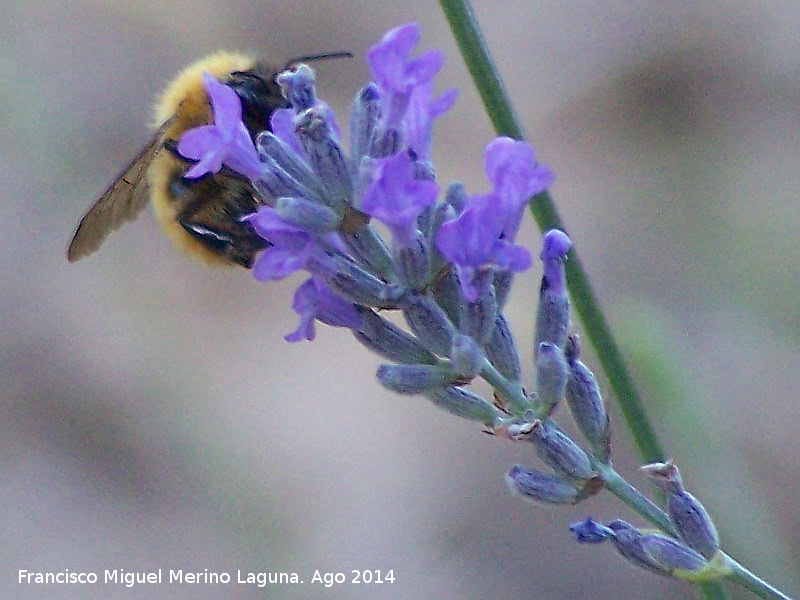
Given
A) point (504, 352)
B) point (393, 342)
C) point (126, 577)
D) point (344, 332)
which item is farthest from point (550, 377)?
point (126, 577)

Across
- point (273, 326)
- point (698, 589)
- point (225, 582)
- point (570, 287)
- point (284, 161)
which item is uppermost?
point (284, 161)

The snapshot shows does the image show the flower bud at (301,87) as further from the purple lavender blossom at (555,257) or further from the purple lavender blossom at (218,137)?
the purple lavender blossom at (555,257)

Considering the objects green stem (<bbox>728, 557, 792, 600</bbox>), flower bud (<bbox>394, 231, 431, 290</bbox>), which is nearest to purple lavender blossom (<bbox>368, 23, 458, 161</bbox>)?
flower bud (<bbox>394, 231, 431, 290</bbox>)

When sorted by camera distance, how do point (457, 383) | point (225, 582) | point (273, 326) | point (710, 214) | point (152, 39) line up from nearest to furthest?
point (457, 383), point (225, 582), point (710, 214), point (273, 326), point (152, 39)

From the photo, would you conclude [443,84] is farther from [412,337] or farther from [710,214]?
[412,337]

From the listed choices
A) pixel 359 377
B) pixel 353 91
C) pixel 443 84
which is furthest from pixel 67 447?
pixel 443 84

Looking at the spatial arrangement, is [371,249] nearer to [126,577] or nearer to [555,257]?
[555,257]
